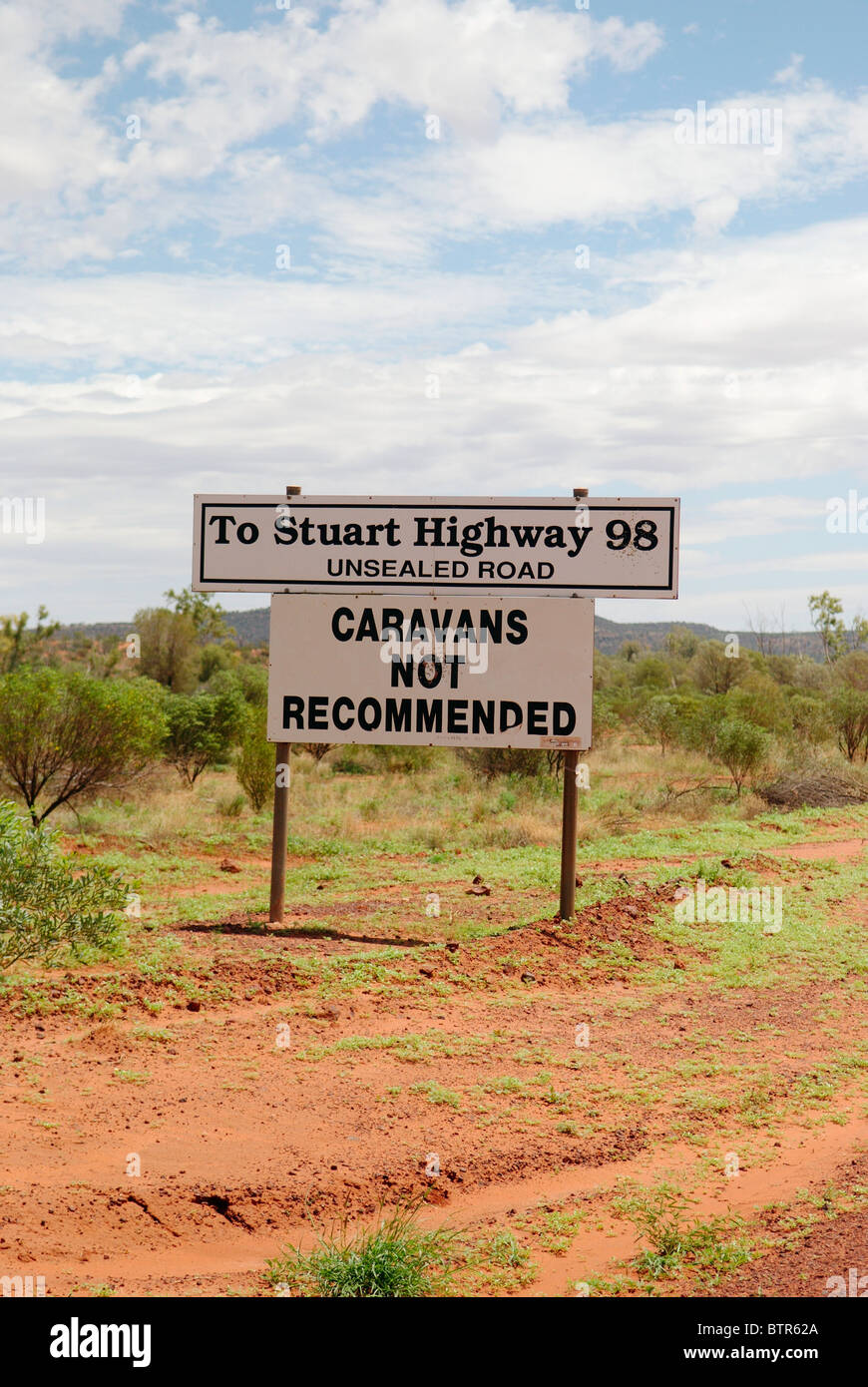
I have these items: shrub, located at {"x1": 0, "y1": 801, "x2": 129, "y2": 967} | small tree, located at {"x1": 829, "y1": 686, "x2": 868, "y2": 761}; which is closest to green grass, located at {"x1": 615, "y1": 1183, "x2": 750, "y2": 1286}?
shrub, located at {"x1": 0, "y1": 801, "x2": 129, "y2": 967}

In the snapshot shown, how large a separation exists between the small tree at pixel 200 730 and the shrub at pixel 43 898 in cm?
1397

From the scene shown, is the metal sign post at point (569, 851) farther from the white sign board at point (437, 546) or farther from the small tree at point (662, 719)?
the small tree at point (662, 719)

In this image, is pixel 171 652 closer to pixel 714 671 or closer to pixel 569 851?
pixel 714 671

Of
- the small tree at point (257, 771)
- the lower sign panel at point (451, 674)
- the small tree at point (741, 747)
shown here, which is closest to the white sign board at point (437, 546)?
the lower sign panel at point (451, 674)

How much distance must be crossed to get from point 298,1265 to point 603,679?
3885 centimetres

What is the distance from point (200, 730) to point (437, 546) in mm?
13454

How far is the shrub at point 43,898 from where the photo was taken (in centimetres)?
662

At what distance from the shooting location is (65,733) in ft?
46.9

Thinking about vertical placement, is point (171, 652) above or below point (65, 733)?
above

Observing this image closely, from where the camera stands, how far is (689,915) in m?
9.77

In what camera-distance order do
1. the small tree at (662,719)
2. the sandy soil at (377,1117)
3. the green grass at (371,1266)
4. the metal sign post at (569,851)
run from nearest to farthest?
the green grass at (371,1266) → the sandy soil at (377,1117) → the metal sign post at (569,851) → the small tree at (662,719)

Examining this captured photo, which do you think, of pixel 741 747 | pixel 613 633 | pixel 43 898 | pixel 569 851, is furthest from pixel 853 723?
pixel 613 633
